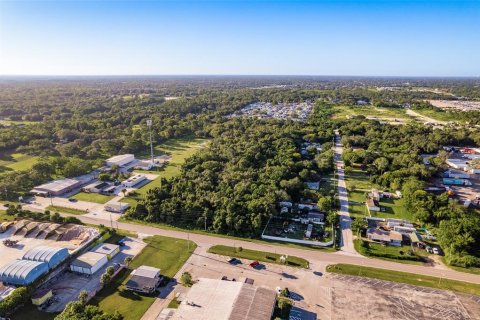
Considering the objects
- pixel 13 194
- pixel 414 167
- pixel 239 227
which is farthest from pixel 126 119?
pixel 414 167

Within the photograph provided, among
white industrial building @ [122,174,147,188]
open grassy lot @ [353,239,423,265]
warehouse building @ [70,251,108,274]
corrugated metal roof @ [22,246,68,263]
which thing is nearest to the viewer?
corrugated metal roof @ [22,246,68,263]

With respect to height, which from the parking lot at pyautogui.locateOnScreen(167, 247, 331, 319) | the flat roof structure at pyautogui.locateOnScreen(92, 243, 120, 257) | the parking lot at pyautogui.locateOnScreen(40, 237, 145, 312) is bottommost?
the parking lot at pyautogui.locateOnScreen(40, 237, 145, 312)

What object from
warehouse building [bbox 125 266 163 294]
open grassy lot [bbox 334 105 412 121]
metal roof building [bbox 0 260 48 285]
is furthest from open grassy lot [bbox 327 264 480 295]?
open grassy lot [bbox 334 105 412 121]

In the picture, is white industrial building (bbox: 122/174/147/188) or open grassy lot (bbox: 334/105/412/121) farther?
open grassy lot (bbox: 334/105/412/121)

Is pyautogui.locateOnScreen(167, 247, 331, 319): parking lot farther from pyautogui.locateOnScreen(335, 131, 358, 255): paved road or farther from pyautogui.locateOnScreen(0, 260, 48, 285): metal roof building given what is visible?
pyautogui.locateOnScreen(0, 260, 48, 285): metal roof building

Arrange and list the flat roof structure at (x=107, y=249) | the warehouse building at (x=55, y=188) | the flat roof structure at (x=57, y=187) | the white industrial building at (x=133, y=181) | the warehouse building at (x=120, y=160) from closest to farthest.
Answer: the flat roof structure at (x=107, y=249), the warehouse building at (x=55, y=188), the flat roof structure at (x=57, y=187), the white industrial building at (x=133, y=181), the warehouse building at (x=120, y=160)

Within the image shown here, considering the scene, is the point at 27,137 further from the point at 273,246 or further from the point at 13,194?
the point at 273,246

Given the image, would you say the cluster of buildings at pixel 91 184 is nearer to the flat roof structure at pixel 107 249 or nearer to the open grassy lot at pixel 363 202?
the flat roof structure at pixel 107 249

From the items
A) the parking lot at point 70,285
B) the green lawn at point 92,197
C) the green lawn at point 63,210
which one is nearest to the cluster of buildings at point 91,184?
the green lawn at point 92,197
